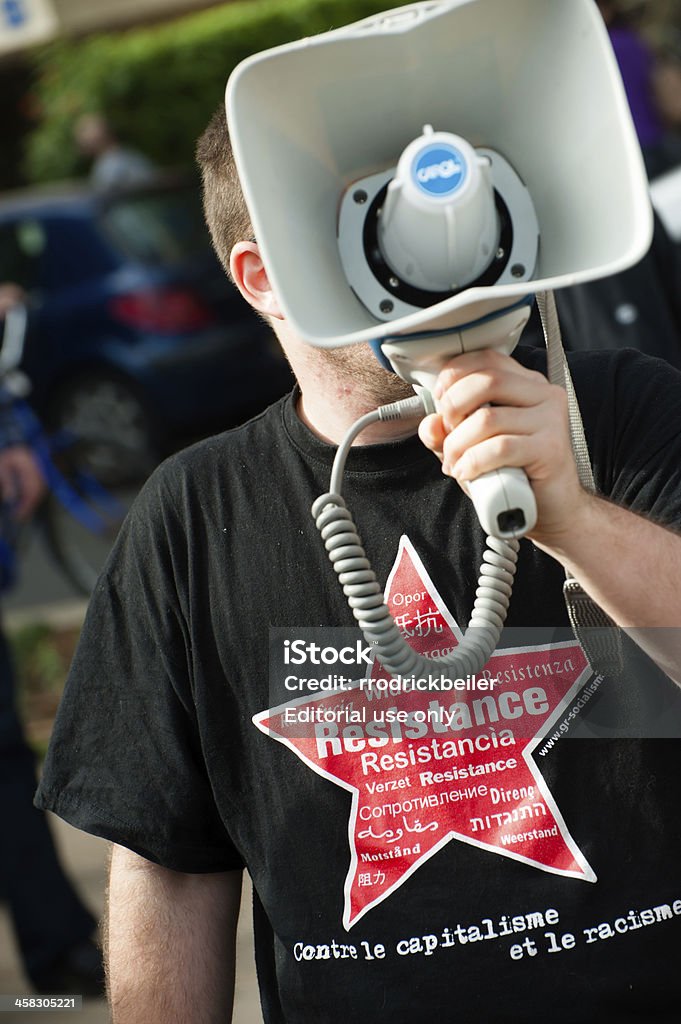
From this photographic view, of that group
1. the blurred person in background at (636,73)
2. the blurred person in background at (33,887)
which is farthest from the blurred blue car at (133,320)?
the blurred person in background at (33,887)

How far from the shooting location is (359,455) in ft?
6.01

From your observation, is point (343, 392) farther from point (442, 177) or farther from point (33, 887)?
point (33, 887)

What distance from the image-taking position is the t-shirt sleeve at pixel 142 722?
1.88 m

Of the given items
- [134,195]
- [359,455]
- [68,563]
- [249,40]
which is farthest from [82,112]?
[359,455]

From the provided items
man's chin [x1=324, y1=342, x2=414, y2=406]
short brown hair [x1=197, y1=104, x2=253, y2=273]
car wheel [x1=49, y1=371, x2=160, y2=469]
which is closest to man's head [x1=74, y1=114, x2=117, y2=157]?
car wheel [x1=49, y1=371, x2=160, y2=469]

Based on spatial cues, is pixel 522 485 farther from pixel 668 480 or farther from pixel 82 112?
pixel 82 112

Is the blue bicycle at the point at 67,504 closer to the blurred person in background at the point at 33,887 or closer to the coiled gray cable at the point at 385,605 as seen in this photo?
the blurred person in background at the point at 33,887

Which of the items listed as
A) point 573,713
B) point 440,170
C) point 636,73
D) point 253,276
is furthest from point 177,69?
point 440,170

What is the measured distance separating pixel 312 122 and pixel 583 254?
1.11ft

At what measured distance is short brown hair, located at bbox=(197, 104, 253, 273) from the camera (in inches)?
74.2

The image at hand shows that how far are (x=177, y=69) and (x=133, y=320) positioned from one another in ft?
13.5

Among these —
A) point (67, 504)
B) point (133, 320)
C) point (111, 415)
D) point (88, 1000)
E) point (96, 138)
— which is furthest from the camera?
point (96, 138)

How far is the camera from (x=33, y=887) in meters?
3.77

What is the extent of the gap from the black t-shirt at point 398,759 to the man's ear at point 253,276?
182mm
